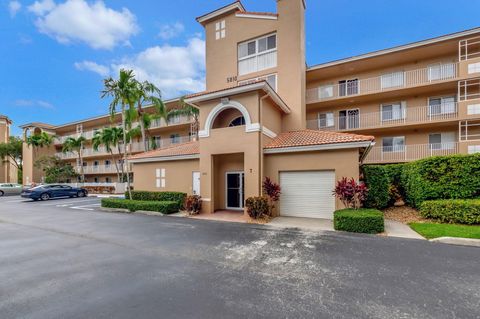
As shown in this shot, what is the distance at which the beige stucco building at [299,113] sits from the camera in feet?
37.3

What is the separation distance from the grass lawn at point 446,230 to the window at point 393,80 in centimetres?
1320

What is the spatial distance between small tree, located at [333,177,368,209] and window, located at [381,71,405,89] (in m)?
12.5

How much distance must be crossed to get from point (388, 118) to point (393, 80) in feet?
9.83

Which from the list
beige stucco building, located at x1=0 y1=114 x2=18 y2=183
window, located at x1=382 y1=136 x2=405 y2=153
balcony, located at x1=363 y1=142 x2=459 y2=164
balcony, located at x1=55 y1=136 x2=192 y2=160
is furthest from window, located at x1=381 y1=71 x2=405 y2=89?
beige stucco building, located at x1=0 y1=114 x2=18 y2=183

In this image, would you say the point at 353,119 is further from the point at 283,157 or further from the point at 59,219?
the point at 59,219

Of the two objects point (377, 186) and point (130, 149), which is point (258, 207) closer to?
point (377, 186)

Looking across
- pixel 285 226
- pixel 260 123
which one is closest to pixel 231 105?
pixel 260 123

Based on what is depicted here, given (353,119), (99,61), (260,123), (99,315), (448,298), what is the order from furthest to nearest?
(99,61) < (353,119) < (260,123) < (448,298) < (99,315)

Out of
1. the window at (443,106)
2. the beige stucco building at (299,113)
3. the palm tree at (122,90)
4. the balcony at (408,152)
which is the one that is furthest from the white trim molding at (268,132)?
the window at (443,106)

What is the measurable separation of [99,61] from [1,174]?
1129 inches

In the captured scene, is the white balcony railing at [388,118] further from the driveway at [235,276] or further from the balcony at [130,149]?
the balcony at [130,149]

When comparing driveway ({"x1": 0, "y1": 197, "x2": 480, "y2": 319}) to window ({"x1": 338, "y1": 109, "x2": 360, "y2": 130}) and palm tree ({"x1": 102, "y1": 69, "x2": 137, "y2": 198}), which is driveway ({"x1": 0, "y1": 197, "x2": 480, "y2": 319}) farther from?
window ({"x1": 338, "y1": 109, "x2": 360, "y2": 130})

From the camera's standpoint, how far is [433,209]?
30.3ft

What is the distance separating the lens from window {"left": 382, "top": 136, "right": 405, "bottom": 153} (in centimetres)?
1795
